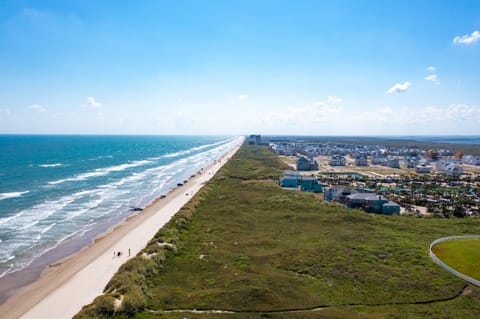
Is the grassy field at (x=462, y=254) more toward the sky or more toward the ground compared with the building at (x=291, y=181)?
more toward the ground


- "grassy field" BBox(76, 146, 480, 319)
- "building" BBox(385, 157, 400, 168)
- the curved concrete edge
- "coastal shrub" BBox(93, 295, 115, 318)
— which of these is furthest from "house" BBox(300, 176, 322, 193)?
"building" BBox(385, 157, 400, 168)

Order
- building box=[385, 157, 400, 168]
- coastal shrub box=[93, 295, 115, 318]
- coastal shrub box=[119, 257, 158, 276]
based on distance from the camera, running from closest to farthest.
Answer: coastal shrub box=[93, 295, 115, 318] < coastal shrub box=[119, 257, 158, 276] < building box=[385, 157, 400, 168]

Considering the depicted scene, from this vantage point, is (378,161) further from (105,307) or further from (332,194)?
(105,307)

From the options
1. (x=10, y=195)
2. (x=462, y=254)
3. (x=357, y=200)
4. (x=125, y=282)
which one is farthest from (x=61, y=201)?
(x=462, y=254)

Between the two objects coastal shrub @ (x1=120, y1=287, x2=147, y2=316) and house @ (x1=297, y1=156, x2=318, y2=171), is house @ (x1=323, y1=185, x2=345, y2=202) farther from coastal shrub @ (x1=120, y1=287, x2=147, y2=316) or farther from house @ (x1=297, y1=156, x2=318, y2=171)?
house @ (x1=297, y1=156, x2=318, y2=171)

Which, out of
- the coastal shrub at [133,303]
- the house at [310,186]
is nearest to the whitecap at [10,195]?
the coastal shrub at [133,303]

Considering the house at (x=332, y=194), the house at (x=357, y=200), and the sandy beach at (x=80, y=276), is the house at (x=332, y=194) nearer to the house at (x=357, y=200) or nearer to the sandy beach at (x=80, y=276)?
the house at (x=357, y=200)

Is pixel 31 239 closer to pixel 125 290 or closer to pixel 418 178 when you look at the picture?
pixel 125 290
